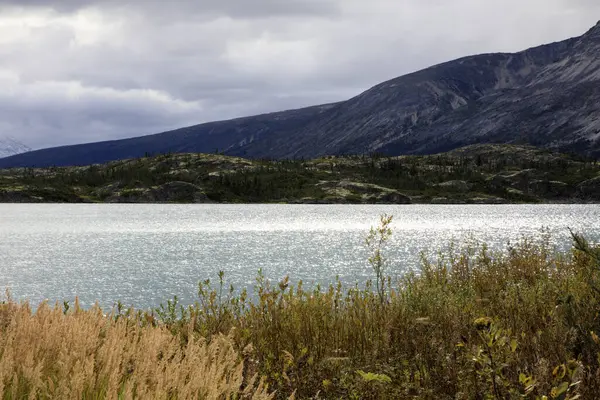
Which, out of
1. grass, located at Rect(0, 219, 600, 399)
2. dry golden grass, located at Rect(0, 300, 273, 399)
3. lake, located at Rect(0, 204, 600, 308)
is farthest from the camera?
lake, located at Rect(0, 204, 600, 308)

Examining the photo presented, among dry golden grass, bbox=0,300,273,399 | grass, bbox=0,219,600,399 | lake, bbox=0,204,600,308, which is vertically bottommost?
lake, bbox=0,204,600,308

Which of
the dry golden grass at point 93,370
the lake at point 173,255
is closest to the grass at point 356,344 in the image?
the dry golden grass at point 93,370

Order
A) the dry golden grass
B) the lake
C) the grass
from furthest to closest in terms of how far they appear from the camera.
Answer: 1. the lake
2. the grass
3. the dry golden grass

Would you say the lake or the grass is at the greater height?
the grass

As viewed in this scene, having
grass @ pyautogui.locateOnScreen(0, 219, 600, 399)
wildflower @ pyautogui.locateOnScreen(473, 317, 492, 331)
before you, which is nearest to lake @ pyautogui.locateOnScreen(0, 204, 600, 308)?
grass @ pyautogui.locateOnScreen(0, 219, 600, 399)

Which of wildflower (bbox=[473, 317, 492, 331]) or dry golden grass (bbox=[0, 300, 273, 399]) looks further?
wildflower (bbox=[473, 317, 492, 331])

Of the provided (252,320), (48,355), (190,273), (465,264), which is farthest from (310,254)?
(48,355)

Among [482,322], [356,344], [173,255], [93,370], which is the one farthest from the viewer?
[173,255]

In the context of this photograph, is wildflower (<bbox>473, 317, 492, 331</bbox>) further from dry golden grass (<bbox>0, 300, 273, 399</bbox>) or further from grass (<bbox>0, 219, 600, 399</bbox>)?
dry golden grass (<bbox>0, 300, 273, 399</bbox>)

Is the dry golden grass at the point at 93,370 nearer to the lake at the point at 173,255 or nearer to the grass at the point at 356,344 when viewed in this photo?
the grass at the point at 356,344

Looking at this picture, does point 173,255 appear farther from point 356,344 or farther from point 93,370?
point 93,370

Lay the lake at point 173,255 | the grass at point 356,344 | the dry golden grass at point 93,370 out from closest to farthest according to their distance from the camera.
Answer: the dry golden grass at point 93,370 → the grass at point 356,344 → the lake at point 173,255

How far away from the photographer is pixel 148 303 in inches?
1401

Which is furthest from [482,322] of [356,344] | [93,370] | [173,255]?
[173,255]
